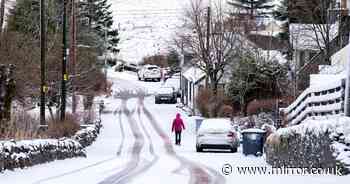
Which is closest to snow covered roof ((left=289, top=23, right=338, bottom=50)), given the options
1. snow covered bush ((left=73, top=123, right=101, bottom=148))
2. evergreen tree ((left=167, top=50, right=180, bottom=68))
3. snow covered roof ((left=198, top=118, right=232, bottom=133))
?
snow covered bush ((left=73, top=123, right=101, bottom=148))

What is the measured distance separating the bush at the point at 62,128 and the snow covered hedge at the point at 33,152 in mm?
3027

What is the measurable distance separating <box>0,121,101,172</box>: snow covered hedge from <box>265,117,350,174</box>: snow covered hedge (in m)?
6.82

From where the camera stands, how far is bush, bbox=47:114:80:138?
99.3 ft

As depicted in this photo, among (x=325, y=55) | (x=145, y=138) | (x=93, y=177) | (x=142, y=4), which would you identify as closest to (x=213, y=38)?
(x=325, y=55)

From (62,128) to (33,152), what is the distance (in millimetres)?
12082

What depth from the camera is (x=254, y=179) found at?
15.3 m

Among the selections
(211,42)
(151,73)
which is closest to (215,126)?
(211,42)

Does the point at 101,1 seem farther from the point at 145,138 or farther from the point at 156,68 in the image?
the point at 145,138

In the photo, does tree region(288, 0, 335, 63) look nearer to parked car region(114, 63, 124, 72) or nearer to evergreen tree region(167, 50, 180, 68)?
evergreen tree region(167, 50, 180, 68)

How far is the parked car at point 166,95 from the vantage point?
73137 mm

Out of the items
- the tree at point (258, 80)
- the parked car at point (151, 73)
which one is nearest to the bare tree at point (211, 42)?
the tree at point (258, 80)

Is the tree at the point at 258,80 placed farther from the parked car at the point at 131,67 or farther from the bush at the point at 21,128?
the parked car at the point at 131,67

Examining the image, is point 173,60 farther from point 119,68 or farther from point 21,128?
point 21,128

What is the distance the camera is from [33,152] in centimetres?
1956
